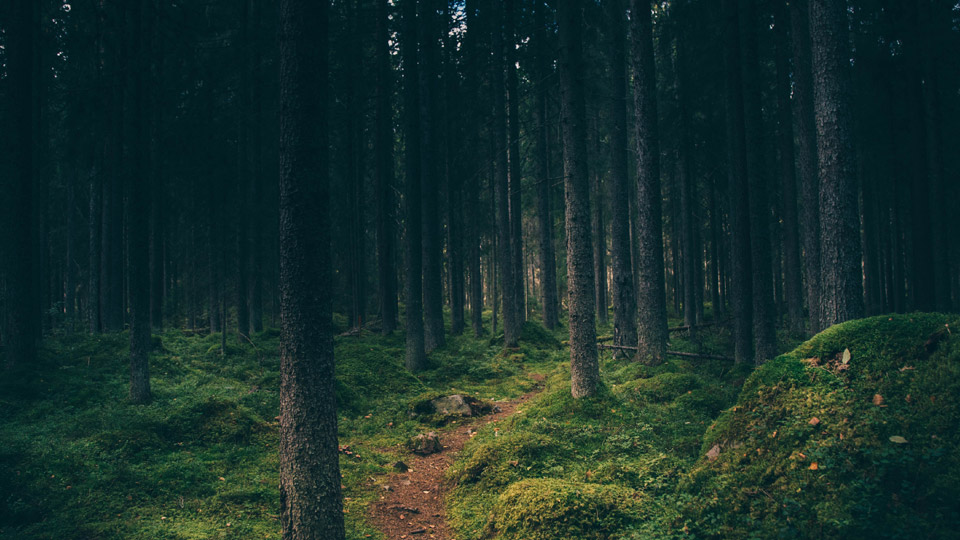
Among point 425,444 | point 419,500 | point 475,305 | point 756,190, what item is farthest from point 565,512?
point 475,305

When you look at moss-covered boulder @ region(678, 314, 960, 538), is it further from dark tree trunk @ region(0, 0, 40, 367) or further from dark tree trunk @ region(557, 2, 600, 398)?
dark tree trunk @ region(0, 0, 40, 367)

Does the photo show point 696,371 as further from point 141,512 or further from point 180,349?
point 180,349

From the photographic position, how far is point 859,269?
310 inches

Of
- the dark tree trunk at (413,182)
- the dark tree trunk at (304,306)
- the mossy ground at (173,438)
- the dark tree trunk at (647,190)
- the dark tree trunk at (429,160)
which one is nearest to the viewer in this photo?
the dark tree trunk at (304,306)

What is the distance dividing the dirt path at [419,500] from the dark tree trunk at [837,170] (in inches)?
280

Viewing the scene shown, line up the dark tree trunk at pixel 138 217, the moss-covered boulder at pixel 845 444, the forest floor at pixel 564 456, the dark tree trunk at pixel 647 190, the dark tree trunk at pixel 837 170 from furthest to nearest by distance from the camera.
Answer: the dark tree trunk at pixel 647 190 < the dark tree trunk at pixel 138 217 < the dark tree trunk at pixel 837 170 < the forest floor at pixel 564 456 < the moss-covered boulder at pixel 845 444

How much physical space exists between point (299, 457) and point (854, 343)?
6502 millimetres

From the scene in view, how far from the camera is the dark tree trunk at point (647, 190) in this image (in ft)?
43.0

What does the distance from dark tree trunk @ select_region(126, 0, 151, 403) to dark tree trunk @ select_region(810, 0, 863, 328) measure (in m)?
13.4

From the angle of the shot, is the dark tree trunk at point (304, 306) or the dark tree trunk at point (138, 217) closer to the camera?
the dark tree trunk at point (304, 306)

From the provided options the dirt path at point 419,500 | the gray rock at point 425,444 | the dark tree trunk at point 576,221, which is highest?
the dark tree trunk at point 576,221

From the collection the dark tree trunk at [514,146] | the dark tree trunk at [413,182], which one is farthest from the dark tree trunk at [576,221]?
the dark tree trunk at [514,146]

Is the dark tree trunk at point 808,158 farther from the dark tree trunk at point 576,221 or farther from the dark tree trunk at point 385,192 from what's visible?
the dark tree trunk at point 385,192

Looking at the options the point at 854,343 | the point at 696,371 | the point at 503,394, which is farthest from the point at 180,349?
the point at 854,343
